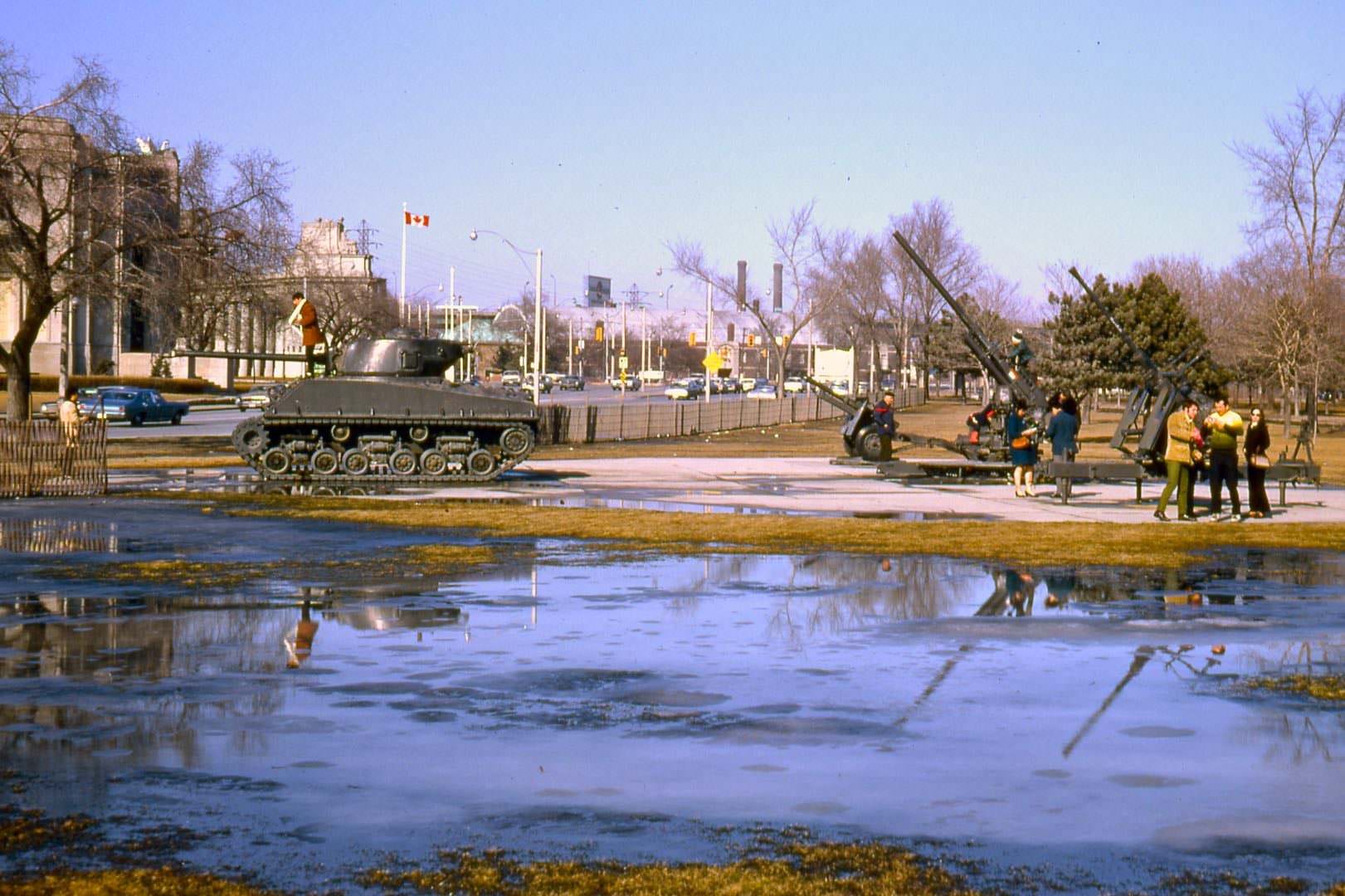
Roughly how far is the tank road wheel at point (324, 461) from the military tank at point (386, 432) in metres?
0.01

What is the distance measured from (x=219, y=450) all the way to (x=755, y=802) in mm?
34951

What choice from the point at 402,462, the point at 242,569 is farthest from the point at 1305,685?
the point at 402,462

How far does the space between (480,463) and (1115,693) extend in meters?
20.5

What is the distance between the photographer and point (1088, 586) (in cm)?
1563

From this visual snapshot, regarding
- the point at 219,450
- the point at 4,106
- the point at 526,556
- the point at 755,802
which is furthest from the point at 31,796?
the point at 219,450

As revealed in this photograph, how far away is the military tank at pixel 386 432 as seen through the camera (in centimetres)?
2917

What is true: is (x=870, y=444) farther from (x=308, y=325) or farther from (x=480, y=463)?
(x=308, y=325)

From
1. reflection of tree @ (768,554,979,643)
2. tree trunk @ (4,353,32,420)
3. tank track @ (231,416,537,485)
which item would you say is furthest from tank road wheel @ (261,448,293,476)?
reflection of tree @ (768,554,979,643)

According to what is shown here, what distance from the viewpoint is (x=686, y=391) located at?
95.2m

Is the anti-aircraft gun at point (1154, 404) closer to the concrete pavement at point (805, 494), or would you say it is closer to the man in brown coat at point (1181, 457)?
the concrete pavement at point (805, 494)

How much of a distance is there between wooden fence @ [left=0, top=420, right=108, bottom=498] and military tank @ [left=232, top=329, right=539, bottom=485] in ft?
10.8

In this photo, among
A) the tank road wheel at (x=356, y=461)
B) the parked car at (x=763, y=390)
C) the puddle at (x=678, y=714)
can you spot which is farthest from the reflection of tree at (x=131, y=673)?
the parked car at (x=763, y=390)

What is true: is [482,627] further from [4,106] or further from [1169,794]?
[4,106]

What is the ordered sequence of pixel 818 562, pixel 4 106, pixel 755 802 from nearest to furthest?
1. pixel 755 802
2. pixel 818 562
3. pixel 4 106
